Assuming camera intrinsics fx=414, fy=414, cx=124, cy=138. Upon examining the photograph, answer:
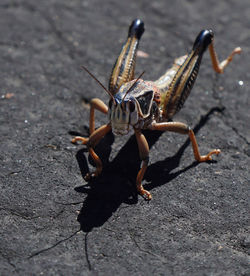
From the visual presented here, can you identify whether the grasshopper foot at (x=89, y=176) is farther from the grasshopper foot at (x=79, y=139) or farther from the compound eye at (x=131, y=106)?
the compound eye at (x=131, y=106)

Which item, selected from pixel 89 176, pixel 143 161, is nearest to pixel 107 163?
pixel 89 176

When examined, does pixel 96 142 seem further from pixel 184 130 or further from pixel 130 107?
pixel 184 130

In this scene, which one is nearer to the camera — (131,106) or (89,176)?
(131,106)

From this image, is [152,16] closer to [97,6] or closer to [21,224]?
[97,6]

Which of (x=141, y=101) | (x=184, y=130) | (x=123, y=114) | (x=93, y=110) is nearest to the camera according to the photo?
(x=123, y=114)

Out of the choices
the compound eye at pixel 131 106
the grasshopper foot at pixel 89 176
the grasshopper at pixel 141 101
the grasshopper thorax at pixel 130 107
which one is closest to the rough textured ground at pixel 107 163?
the grasshopper foot at pixel 89 176

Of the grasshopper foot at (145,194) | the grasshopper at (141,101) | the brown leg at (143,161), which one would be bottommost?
the grasshopper foot at (145,194)

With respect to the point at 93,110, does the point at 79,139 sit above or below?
below
